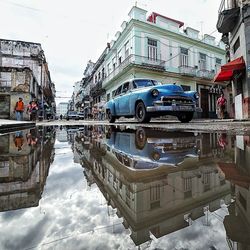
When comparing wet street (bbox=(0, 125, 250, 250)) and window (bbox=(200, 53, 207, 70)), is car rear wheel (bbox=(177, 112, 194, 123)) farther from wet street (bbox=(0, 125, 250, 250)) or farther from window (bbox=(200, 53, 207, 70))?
window (bbox=(200, 53, 207, 70))

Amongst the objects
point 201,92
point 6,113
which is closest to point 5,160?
point 6,113

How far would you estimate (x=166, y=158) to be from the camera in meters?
2.12

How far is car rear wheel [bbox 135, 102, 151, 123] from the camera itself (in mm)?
7293

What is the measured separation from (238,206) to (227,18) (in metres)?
12.2

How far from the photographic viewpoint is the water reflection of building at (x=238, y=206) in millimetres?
769

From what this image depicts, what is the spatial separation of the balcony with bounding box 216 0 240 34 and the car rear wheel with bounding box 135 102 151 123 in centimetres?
705

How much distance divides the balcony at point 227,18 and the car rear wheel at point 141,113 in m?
7.05

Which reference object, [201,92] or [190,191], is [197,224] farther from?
[201,92]

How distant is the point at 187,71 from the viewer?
2261cm

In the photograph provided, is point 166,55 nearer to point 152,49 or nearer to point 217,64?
point 152,49

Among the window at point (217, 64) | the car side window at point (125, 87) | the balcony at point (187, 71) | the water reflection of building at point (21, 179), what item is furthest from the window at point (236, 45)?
the window at point (217, 64)

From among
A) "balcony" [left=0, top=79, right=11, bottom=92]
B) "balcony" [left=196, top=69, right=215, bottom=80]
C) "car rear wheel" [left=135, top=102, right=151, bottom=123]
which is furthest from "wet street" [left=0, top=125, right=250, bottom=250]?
"balcony" [left=196, top=69, right=215, bottom=80]

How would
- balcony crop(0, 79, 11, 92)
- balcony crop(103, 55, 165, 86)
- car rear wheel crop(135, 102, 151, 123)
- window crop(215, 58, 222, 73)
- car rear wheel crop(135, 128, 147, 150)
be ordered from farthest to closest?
window crop(215, 58, 222, 73)
balcony crop(103, 55, 165, 86)
balcony crop(0, 79, 11, 92)
car rear wheel crop(135, 102, 151, 123)
car rear wheel crop(135, 128, 147, 150)

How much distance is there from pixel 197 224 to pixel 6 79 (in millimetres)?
21743
